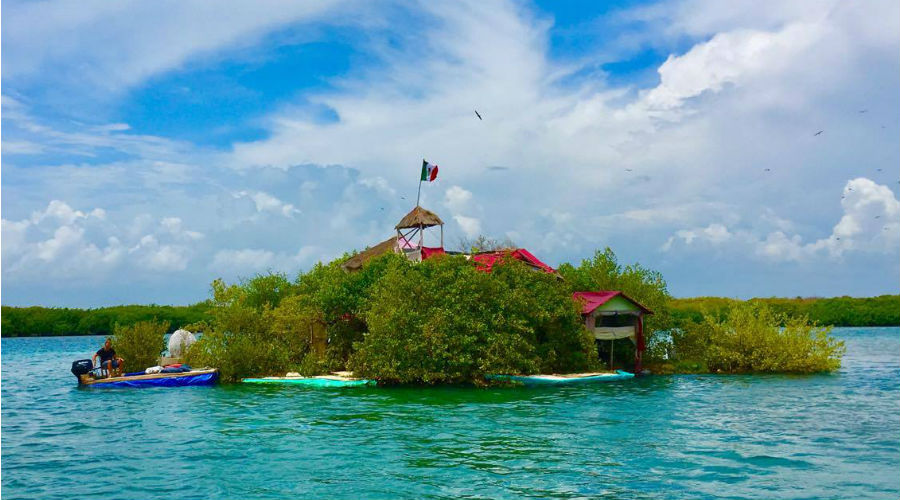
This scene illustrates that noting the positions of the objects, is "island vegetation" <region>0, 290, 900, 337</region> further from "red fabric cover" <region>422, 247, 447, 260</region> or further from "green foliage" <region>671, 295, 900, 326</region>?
"red fabric cover" <region>422, 247, 447, 260</region>

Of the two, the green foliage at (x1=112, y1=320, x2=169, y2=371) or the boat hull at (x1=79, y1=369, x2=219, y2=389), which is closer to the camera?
the boat hull at (x1=79, y1=369, x2=219, y2=389)

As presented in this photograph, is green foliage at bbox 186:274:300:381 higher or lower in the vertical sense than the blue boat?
higher

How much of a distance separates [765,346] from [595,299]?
10.3m

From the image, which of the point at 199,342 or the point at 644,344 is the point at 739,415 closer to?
the point at 644,344

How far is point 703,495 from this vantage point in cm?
1602

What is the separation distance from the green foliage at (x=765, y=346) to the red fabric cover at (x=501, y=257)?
1018 cm

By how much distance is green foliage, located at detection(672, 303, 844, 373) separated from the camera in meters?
39.3

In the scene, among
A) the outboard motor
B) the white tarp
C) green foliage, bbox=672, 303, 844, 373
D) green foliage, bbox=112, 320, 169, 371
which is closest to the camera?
the outboard motor

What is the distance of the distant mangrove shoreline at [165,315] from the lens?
86.4 meters

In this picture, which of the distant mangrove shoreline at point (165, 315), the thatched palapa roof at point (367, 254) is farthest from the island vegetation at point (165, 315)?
the thatched palapa roof at point (367, 254)

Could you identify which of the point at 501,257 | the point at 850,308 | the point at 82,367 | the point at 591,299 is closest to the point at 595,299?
the point at 591,299

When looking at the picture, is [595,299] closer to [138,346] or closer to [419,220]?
[419,220]

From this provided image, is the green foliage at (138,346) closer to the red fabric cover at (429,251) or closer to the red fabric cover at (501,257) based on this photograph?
the red fabric cover at (429,251)

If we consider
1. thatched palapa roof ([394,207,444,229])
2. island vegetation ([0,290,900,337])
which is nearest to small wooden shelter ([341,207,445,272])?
thatched palapa roof ([394,207,444,229])
